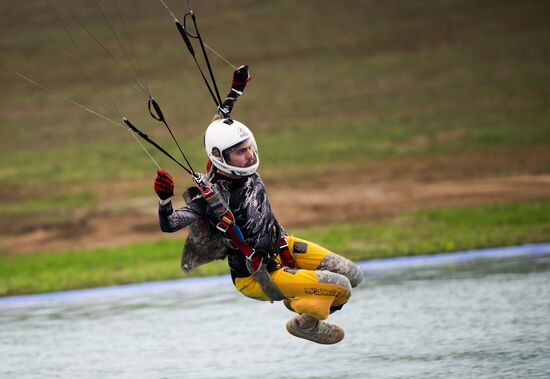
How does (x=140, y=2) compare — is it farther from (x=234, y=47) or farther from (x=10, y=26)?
(x=234, y=47)

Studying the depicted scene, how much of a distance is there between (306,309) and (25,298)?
7594mm

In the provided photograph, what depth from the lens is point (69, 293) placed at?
46.5ft

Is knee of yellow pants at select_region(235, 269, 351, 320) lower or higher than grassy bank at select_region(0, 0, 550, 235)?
lower

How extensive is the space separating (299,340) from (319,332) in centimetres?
219

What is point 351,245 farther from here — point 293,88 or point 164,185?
point 293,88

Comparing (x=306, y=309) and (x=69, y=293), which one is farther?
(x=69, y=293)

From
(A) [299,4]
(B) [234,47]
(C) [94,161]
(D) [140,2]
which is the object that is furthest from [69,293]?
(D) [140,2]

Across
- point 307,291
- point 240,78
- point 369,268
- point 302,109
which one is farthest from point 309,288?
point 302,109

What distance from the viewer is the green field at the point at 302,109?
17.7 m

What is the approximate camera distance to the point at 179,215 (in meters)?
6.98

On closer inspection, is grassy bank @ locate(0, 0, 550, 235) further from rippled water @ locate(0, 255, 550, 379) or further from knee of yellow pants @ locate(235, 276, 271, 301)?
knee of yellow pants @ locate(235, 276, 271, 301)

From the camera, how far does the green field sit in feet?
58.0

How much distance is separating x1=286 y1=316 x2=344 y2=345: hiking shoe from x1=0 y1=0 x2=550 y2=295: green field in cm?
759

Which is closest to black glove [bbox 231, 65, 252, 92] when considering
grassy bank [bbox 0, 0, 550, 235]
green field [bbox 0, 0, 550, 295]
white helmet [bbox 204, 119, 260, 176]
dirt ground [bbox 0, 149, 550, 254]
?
white helmet [bbox 204, 119, 260, 176]
